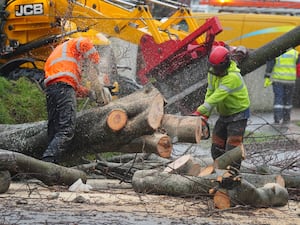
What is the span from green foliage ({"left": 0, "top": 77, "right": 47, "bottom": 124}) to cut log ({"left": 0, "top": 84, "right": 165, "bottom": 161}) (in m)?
1.35

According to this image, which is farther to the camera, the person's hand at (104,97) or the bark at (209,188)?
the person's hand at (104,97)

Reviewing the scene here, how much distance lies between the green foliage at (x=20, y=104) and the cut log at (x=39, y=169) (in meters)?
2.45

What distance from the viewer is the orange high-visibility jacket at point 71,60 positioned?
9.66 meters

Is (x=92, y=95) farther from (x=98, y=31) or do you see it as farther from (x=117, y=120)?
(x=98, y=31)

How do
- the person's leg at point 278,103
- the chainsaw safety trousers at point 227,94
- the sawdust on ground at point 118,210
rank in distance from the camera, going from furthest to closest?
the person's leg at point 278,103 < the chainsaw safety trousers at point 227,94 < the sawdust on ground at point 118,210

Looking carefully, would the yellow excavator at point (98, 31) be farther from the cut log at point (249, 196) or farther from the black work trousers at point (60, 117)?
the cut log at point (249, 196)

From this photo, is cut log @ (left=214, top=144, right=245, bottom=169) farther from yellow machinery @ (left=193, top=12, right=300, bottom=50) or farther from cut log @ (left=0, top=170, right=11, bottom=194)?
yellow machinery @ (left=193, top=12, right=300, bottom=50)

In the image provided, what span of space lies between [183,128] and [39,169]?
1.62 metres

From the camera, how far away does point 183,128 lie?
9086 millimetres

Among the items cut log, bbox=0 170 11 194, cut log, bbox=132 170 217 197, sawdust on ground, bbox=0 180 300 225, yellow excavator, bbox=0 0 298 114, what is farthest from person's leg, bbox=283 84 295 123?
cut log, bbox=0 170 11 194

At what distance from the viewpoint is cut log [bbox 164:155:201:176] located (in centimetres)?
870

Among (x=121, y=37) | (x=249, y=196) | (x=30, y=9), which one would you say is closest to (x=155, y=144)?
(x=249, y=196)

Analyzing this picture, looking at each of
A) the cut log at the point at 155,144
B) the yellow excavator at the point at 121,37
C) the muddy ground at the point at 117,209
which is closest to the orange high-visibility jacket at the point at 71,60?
the cut log at the point at 155,144

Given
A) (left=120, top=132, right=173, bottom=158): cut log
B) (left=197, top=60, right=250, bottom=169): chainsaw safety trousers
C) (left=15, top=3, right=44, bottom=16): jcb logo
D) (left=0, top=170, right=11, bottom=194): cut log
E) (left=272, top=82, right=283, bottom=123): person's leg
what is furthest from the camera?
(left=272, top=82, right=283, bottom=123): person's leg
